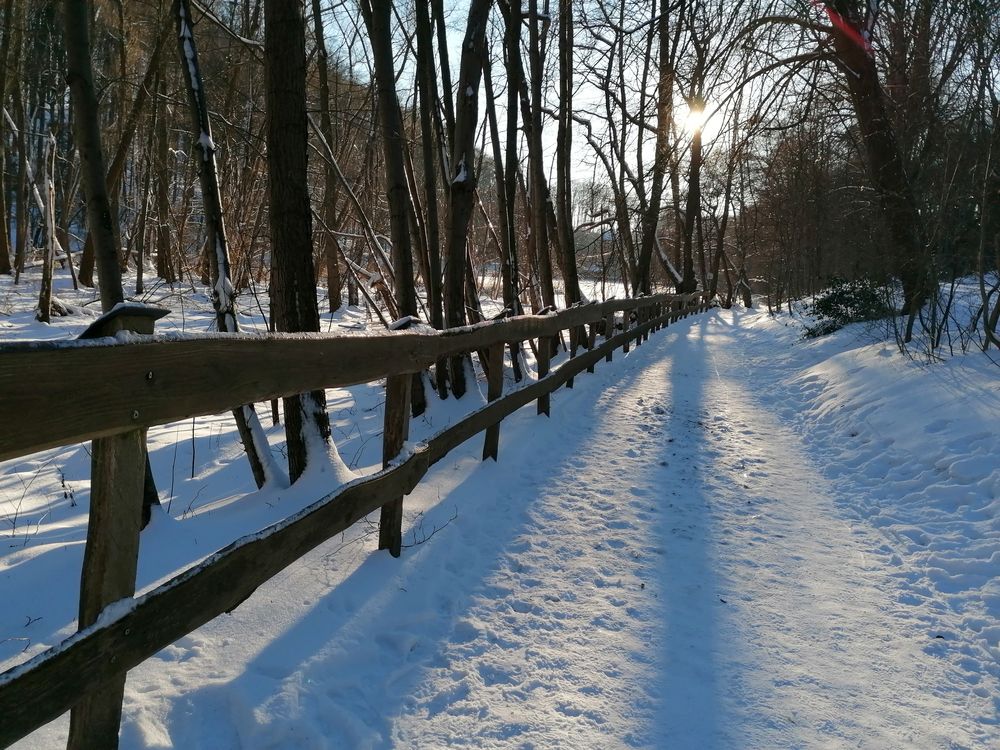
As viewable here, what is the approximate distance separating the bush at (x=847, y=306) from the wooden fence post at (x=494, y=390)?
307 inches

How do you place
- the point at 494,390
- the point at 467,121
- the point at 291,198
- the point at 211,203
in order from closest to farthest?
the point at 291,198, the point at 211,203, the point at 494,390, the point at 467,121

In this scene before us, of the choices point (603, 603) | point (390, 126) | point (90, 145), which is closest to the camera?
point (603, 603)

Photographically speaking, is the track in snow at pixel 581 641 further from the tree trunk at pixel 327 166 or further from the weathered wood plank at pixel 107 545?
the tree trunk at pixel 327 166

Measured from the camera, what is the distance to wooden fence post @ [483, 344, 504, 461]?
16.7ft

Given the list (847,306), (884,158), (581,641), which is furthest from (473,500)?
(847,306)

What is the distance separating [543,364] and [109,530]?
517cm

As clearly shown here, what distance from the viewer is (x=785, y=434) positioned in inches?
256

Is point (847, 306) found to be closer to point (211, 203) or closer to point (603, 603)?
point (603, 603)

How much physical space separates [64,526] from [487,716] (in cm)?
354

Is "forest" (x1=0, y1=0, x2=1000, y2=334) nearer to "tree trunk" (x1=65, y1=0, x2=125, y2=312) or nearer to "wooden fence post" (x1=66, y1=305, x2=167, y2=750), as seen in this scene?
"tree trunk" (x1=65, y1=0, x2=125, y2=312)

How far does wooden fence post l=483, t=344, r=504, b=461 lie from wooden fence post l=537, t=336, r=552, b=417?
3.77ft

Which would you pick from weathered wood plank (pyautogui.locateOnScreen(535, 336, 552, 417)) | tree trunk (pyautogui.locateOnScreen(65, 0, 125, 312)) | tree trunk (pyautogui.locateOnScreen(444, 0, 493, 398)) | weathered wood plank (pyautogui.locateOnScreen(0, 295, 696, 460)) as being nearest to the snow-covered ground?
weathered wood plank (pyautogui.locateOnScreen(535, 336, 552, 417))

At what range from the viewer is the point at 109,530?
5.45 ft

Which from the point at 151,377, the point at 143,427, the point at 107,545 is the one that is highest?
the point at 151,377
